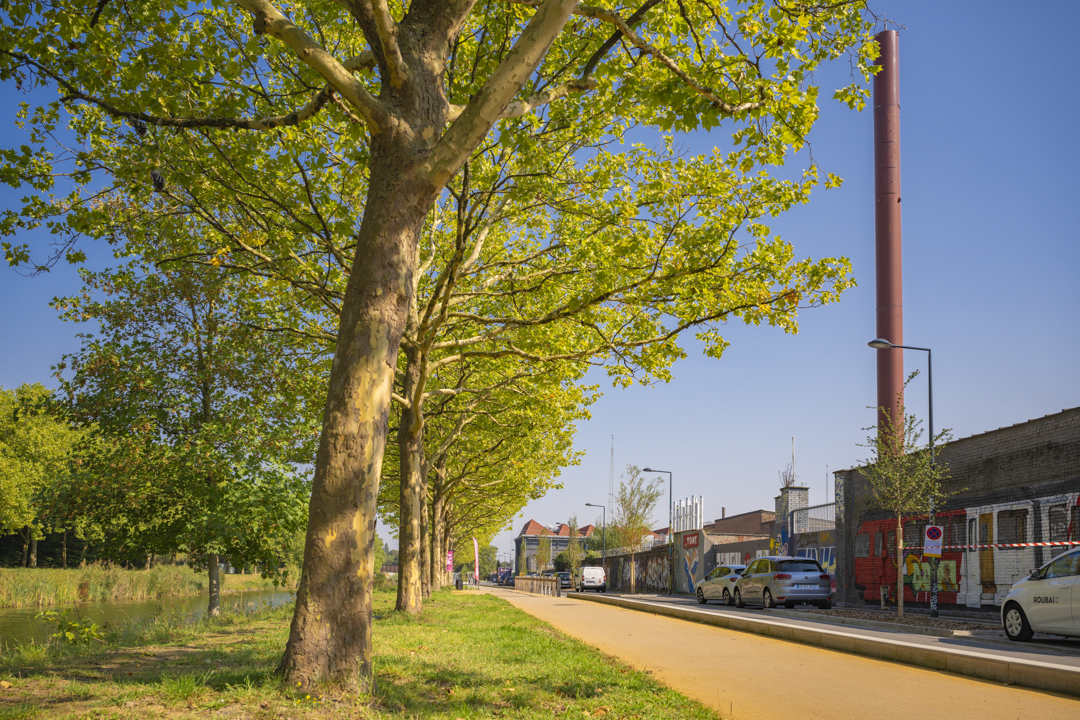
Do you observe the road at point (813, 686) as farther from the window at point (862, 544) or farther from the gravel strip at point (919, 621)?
the window at point (862, 544)

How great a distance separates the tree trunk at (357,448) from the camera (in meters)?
5.79

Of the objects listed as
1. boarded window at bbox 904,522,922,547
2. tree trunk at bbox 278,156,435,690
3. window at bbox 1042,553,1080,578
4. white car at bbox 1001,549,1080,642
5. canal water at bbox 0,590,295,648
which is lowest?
canal water at bbox 0,590,295,648

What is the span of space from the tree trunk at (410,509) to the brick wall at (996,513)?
15.3 meters

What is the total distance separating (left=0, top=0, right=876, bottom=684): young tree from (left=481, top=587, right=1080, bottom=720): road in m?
3.49

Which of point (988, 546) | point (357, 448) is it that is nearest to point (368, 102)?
point (357, 448)

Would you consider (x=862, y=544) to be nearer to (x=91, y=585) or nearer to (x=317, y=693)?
(x=317, y=693)

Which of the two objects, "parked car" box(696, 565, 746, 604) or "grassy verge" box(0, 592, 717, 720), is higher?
"grassy verge" box(0, 592, 717, 720)

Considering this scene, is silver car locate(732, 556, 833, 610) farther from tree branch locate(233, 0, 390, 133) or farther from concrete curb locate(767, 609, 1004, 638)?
tree branch locate(233, 0, 390, 133)

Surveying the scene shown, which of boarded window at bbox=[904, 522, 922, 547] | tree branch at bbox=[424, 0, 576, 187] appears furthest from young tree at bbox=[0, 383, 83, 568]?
tree branch at bbox=[424, 0, 576, 187]

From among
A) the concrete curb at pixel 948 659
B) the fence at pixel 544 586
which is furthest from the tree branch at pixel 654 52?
the fence at pixel 544 586

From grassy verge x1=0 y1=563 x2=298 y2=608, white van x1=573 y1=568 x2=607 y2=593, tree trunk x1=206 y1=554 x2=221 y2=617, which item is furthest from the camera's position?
white van x1=573 y1=568 x2=607 y2=593

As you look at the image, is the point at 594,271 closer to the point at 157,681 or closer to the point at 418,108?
the point at 418,108

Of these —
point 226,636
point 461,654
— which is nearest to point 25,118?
point 226,636

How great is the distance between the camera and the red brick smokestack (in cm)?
3056
